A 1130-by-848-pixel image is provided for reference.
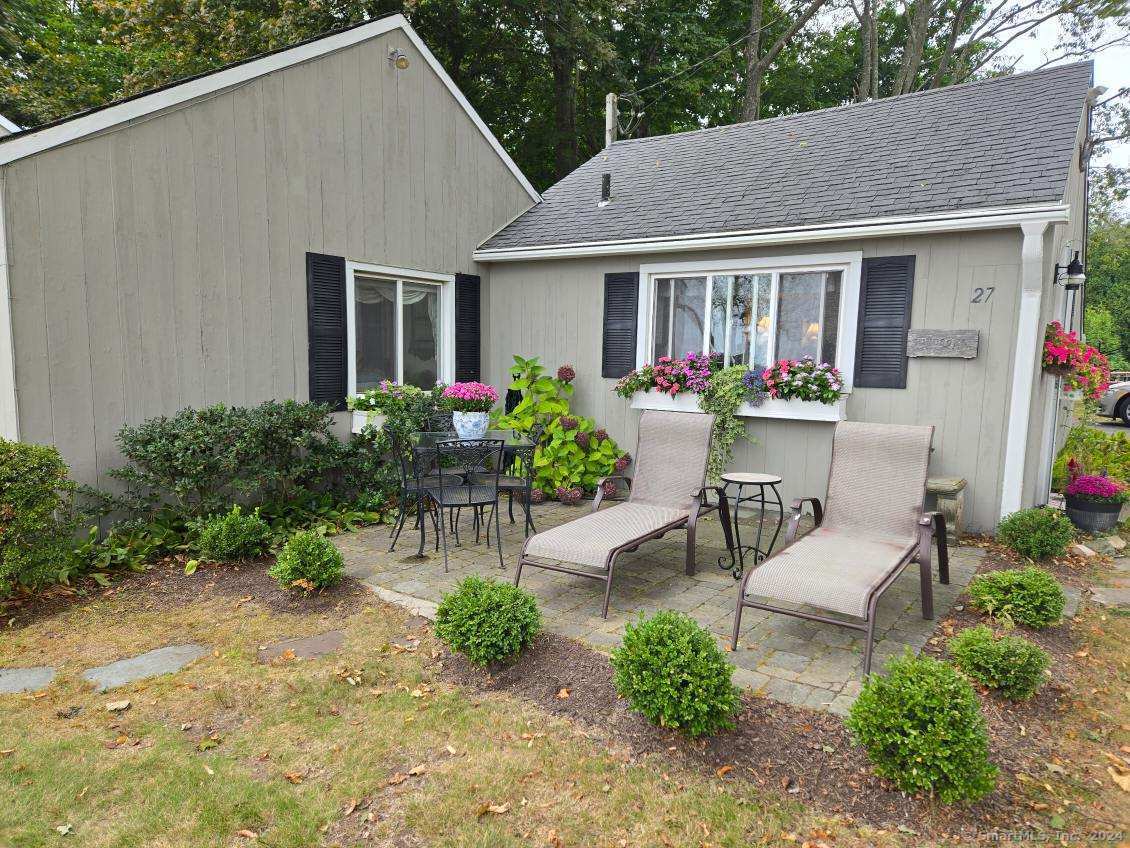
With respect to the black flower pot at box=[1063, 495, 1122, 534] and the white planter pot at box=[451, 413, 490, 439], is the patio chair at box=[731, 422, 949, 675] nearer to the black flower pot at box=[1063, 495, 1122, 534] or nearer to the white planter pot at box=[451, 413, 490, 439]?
the black flower pot at box=[1063, 495, 1122, 534]

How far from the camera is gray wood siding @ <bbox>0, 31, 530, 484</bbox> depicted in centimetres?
496

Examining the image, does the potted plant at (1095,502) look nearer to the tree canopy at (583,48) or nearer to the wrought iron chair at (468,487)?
the wrought iron chair at (468,487)

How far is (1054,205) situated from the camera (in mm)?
5129

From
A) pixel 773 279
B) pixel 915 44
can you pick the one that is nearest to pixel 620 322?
pixel 773 279

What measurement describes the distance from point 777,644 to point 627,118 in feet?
51.1

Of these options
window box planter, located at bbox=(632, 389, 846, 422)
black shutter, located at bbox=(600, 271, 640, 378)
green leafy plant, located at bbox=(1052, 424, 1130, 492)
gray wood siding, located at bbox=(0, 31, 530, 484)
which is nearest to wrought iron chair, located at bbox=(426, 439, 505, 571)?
gray wood siding, located at bbox=(0, 31, 530, 484)

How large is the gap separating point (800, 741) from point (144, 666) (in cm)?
325

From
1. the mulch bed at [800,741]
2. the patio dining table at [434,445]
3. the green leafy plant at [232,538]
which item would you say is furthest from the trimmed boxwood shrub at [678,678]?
the green leafy plant at [232,538]

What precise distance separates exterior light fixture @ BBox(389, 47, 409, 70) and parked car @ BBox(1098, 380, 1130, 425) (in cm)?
1755

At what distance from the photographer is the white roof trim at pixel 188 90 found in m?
4.78

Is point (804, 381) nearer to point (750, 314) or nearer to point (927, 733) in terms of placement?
point (750, 314)

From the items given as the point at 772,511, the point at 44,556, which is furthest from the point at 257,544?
the point at 772,511

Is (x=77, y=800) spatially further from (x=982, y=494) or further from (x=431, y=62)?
(x=431, y=62)

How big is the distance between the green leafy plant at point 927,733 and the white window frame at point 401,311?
18.7 feet
